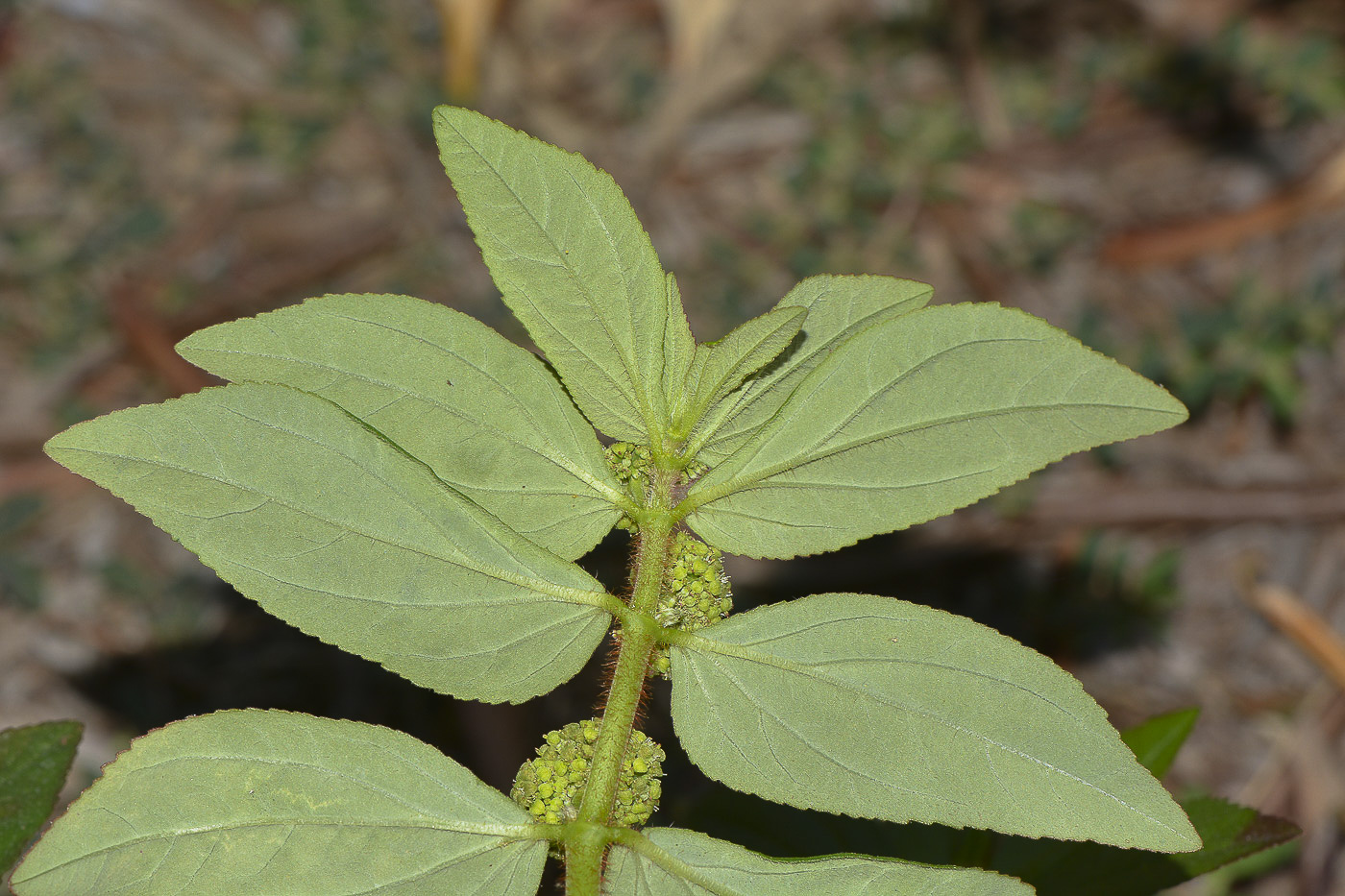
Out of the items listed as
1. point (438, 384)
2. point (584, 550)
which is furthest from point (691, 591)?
point (438, 384)

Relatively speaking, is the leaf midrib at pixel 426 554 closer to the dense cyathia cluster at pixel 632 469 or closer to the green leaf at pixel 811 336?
the dense cyathia cluster at pixel 632 469

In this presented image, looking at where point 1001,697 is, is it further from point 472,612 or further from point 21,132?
point 21,132

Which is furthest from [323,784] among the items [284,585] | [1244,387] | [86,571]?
[1244,387]

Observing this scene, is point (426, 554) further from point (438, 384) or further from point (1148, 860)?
point (1148, 860)

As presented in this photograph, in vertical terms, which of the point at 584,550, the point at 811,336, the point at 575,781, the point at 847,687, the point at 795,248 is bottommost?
the point at 575,781

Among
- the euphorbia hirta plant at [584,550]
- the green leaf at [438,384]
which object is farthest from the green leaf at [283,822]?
the green leaf at [438,384]

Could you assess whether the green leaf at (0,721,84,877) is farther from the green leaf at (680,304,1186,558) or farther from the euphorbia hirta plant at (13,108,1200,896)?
the green leaf at (680,304,1186,558)

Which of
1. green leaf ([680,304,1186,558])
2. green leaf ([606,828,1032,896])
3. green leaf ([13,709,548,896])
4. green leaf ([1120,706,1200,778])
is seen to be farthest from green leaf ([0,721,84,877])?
green leaf ([1120,706,1200,778])
